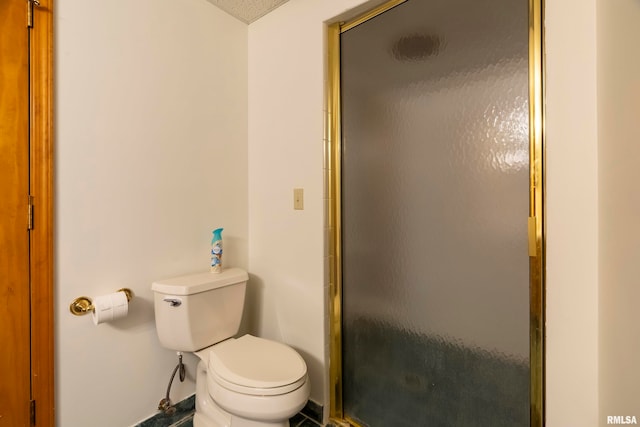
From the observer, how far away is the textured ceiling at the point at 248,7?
158cm

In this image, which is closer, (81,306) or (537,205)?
(537,205)

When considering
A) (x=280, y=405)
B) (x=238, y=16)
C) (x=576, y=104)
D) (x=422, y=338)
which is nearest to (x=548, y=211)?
(x=576, y=104)

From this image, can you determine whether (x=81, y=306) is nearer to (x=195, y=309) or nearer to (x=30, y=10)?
(x=195, y=309)

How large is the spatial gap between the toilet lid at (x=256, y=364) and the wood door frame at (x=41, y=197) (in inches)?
23.7

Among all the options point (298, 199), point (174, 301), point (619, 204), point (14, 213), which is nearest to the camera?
point (619, 204)

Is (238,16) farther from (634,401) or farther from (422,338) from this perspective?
(634,401)

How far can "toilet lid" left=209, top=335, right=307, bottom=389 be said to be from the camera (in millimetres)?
1095

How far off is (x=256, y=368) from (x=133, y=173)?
3.34ft

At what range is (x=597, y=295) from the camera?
83 centimetres

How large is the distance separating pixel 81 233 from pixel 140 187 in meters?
0.30

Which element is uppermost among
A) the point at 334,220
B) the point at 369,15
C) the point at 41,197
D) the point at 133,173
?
the point at 369,15

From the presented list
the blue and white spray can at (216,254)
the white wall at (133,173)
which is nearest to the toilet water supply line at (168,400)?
the white wall at (133,173)

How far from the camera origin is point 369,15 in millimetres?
1340

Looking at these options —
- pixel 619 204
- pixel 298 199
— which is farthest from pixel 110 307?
pixel 619 204
